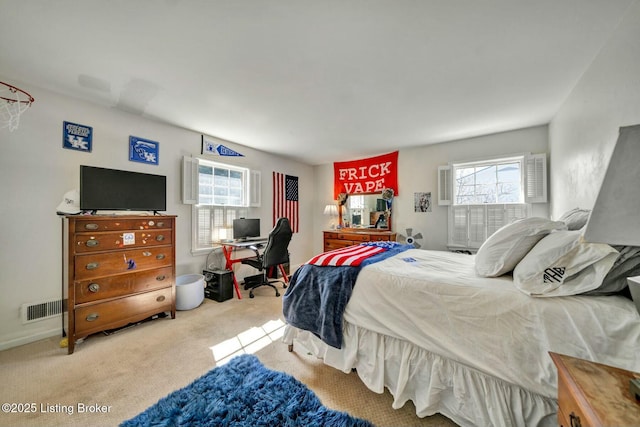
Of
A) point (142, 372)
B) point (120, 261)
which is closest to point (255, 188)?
point (120, 261)

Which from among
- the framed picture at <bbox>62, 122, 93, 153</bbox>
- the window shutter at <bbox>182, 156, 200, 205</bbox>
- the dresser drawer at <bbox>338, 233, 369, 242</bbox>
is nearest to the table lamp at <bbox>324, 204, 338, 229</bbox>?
the dresser drawer at <bbox>338, 233, 369, 242</bbox>

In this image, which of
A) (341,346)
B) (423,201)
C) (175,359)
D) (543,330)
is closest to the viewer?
(543,330)

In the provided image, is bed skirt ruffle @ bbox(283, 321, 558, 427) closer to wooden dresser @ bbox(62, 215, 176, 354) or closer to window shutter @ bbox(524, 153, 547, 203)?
wooden dresser @ bbox(62, 215, 176, 354)

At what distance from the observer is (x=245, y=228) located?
3.99m

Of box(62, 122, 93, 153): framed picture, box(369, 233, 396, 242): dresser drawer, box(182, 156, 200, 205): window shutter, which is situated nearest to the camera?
box(62, 122, 93, 153): framed picture

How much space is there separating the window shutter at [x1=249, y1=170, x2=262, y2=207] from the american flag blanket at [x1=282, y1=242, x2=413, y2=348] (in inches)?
100

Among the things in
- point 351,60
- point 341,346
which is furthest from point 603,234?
point 351,60

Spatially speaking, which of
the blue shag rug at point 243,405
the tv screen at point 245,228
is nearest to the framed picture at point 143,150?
the tv screen at point 245,228

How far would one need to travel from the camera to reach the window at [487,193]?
3291mm

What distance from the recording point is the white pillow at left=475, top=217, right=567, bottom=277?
143 centimetres

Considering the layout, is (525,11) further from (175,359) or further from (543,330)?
(175,359)

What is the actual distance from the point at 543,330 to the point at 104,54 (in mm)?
3350

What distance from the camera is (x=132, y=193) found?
2.63 metres

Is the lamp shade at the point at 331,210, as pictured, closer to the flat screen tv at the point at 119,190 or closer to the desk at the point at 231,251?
the desk at the point at 231,251
